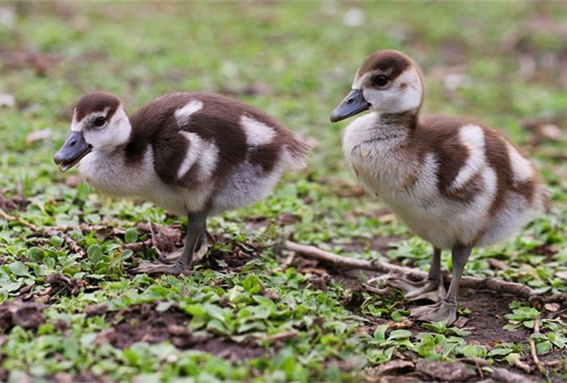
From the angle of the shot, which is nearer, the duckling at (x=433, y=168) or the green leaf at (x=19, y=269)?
the green leaf at (x=19, y=269)

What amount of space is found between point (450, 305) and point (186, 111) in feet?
5.97

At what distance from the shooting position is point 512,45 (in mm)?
11664

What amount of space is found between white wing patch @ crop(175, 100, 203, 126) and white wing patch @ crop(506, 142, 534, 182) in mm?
1750

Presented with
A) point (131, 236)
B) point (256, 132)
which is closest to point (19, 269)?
point (131, 236)

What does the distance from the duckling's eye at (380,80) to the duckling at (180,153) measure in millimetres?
622

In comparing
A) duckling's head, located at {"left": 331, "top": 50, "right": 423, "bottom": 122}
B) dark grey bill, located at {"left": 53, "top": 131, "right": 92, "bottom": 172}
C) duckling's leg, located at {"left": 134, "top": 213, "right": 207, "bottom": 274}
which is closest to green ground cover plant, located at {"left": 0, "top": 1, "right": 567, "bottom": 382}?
duckling's leg, located at {"left": 134, "top": 213, "right": 207, "bottom": 274}

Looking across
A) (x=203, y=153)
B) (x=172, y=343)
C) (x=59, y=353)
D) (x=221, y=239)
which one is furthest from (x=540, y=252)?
(x=59, y=353)

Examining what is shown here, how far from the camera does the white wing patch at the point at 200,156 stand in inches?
169

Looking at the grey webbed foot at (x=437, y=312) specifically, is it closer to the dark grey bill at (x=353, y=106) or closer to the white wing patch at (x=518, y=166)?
the white wing patch at (x=518, y=166)

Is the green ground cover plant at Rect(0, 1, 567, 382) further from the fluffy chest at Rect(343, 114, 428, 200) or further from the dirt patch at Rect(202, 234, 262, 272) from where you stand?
the fluffy chest at Rect(343, 114, 428, 200)

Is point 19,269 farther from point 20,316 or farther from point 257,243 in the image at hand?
point 257,243

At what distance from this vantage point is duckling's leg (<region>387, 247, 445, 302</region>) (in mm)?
4871

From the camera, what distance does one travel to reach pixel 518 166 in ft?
15.2

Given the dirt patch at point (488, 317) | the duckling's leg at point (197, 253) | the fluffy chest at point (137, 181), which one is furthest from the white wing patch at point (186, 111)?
the dirt patch at point (488, 317)
